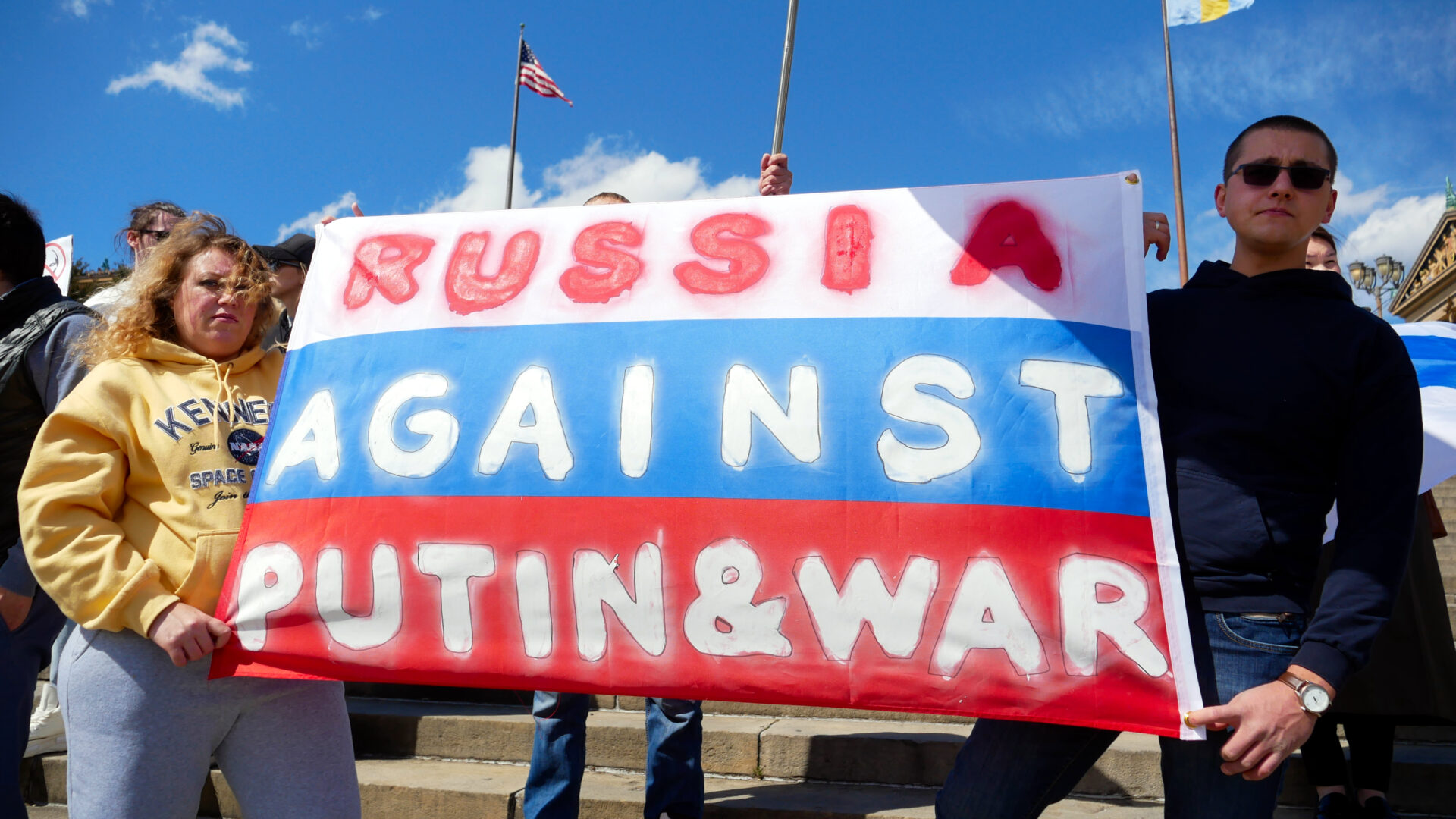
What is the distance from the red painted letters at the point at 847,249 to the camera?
1.91 metres

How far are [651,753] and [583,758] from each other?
23 cm

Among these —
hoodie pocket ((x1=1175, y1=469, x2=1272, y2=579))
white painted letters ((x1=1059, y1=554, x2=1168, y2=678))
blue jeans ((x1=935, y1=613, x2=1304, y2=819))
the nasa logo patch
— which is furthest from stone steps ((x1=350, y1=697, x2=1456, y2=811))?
the nasa logo patch

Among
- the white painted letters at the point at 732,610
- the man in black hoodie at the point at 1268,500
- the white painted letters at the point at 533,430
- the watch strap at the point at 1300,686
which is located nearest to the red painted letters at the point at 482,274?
the white painted letters at the point at 533,430

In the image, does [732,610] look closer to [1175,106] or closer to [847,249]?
[847,249]

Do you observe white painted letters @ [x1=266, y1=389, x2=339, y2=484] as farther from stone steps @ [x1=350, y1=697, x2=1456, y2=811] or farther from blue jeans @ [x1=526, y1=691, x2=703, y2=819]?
stone steps @ [x1=350, y1=697, x2=1456, y2=811]

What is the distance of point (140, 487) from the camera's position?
1797 millimetres

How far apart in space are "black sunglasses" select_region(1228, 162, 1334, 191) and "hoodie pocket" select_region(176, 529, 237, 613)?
83.5 inches

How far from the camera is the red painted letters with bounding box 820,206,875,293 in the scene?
1.91m

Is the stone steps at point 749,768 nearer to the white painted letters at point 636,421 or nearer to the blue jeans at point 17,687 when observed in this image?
the blue jeans at point 17,687

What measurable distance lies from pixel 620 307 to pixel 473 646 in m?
0.77

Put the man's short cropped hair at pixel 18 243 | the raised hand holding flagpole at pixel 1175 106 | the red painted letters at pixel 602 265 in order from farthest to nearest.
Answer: the raised hand holding flagpole at pixel 1175 106
the man's short cropped hair at pixel 18 243
the red painted letters at pixel 602 265

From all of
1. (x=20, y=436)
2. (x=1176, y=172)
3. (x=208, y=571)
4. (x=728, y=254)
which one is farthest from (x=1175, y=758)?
(x=1176, y=172)

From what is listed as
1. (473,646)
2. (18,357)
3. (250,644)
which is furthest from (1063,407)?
(18,357)

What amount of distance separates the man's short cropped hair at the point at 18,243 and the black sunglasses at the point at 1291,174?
2.88 m
